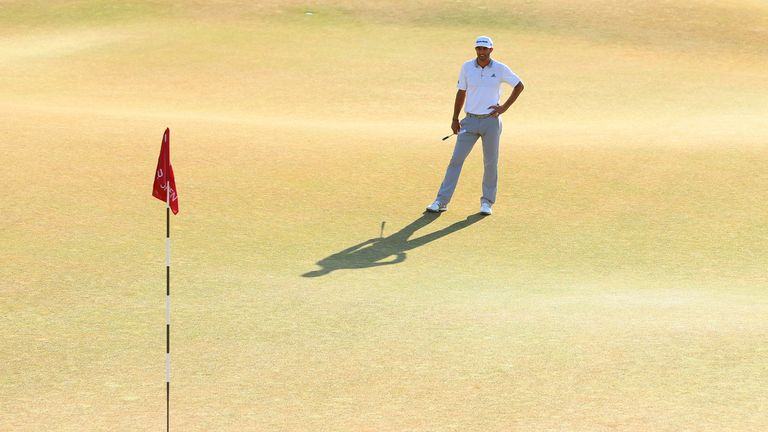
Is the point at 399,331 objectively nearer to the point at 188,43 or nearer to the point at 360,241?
the point at 360,241

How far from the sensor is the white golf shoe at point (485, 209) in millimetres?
12156

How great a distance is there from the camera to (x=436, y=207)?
1223 cm

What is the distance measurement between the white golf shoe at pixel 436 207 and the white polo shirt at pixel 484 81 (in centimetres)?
108

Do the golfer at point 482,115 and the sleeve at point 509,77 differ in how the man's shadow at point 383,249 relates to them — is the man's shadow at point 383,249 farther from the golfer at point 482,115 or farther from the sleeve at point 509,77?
the sleeve at point 509,77

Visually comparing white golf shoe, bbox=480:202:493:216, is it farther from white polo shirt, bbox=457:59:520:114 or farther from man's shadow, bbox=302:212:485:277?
white polo shirt, bbox=457:59:520:114

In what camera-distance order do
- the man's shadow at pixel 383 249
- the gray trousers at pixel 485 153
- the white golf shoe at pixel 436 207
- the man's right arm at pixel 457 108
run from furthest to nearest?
the white golf shoe at pixel 436 207 < the gray trousers at pixel 485 153 < the man's right arm at pixel 457 108 < the man's shadow at pixel 383 249

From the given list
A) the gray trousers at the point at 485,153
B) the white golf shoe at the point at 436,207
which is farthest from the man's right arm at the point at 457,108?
the white golf shoe at the point at 436,207

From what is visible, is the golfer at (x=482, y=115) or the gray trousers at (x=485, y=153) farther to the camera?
the gray trousers at (x=485, y=153)

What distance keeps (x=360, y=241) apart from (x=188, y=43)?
15754 mm

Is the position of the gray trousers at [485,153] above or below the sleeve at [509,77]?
below

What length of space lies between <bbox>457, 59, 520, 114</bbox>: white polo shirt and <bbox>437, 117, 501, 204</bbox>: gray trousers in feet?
0.49

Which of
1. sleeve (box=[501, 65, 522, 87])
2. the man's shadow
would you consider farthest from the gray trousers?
sleeve (box=[501, 65, 522, 87])

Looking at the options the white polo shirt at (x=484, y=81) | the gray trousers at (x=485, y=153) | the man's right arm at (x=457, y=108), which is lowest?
the gray trousers at (x=485, y=153)

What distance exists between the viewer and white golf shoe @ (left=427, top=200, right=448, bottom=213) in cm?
1223
